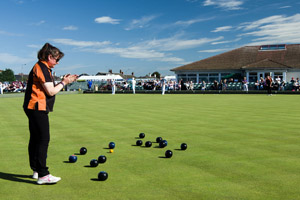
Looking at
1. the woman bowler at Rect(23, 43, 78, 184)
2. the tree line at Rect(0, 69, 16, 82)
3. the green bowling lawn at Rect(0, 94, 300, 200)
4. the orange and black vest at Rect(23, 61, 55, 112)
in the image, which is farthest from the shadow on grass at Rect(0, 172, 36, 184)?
the tree line at Rect(0, 69, 16, 82)

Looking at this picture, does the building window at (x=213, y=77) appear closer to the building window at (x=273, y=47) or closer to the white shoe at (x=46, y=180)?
the building window at (x=273, y=47)

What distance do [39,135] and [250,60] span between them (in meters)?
53.2

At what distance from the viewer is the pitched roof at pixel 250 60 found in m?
48.6

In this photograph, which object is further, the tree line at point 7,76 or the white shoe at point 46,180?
→ the tree line at point 7,76

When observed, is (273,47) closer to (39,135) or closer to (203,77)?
(203,77)

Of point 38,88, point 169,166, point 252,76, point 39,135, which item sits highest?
point 252,76

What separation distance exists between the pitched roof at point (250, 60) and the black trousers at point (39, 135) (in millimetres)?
47827

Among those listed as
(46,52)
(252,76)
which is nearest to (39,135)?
(46,52)

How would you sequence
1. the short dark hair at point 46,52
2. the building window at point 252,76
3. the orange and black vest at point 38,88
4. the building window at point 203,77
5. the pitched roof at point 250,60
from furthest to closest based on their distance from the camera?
the building window at point 203,77
the building window at point 252,76
the pitched roof at point 250,60
the short dark hair at point 46,52
the orange and black vest at point 38,88

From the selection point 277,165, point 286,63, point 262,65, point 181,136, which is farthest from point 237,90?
point 277,165

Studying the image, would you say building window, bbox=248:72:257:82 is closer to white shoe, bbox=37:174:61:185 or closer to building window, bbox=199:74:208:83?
building window, bbox=199:74:208:83

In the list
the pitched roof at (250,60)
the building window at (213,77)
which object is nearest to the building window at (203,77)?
the building window at (213,77)

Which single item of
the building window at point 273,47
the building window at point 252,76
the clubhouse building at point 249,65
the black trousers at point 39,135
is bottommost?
the black trousers at point 39,135

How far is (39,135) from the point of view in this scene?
402 centimetres
